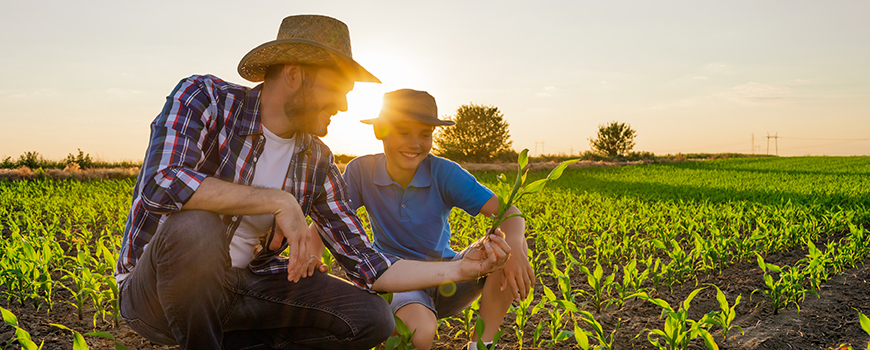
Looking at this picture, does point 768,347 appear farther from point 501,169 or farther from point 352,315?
point 501,169

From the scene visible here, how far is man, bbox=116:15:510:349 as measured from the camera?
1.62 metres

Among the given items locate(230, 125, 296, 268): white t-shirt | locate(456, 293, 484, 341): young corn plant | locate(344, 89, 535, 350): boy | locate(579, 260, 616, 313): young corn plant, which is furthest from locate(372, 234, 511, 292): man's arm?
locate(579, 260, 616, 313): young corn plant

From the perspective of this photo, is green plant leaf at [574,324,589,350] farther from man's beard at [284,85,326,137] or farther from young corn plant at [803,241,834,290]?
young corn plant at [803,241,834,290]

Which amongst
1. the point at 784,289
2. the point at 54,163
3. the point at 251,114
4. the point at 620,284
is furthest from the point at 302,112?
the point at 54,163

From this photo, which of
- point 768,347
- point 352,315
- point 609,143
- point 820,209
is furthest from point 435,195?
point 609,143

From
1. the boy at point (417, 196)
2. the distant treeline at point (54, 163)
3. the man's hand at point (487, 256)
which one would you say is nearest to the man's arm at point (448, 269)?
the man's hand at point (487, 256)

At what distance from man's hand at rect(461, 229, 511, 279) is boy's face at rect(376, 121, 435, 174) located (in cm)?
77

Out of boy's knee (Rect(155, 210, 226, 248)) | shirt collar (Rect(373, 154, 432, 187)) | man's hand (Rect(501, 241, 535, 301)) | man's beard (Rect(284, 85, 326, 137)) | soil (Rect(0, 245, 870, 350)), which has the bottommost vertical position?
soil (Rect(0, 245, 870, 350))

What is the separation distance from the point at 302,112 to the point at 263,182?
39 centimetres

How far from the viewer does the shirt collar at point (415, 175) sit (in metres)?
2.60

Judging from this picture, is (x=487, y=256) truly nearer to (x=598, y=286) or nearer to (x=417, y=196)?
(x=417, y=196)

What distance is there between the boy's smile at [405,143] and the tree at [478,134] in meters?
34.5

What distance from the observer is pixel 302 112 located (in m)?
1.93

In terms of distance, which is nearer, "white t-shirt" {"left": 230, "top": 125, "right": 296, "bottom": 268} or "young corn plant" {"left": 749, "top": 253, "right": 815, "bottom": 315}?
"white t-shirt" {"left": 230, "top": 125, "right": 296, "bottom": 268}
